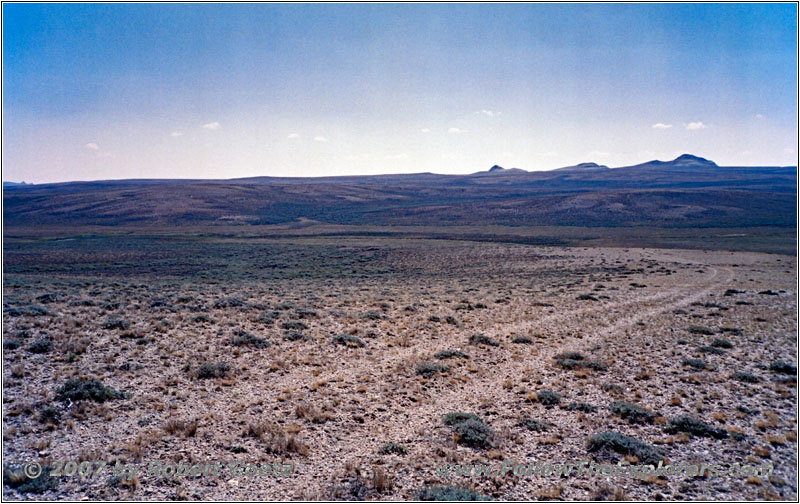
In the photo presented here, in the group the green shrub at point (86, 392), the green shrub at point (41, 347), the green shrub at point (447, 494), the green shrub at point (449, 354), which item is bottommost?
the green shrub at point (449, 354)

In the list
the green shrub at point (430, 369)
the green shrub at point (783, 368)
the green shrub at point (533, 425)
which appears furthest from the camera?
the green shrub at point (783, 368)

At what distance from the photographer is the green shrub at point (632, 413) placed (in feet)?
30.3

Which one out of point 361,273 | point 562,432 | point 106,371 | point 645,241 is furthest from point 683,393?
point 645,241

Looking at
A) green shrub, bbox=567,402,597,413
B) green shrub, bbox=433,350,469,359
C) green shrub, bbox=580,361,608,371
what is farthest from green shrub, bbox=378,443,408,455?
green shrub, bbox=580,361,608,371

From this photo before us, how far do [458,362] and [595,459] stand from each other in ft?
18.0

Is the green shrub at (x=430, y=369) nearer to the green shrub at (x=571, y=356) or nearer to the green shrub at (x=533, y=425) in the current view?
the green shrub at (x=533, y=425)

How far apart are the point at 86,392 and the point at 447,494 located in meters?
7.61

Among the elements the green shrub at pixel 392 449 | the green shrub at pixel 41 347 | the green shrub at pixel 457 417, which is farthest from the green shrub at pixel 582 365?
the green shrub at pixel 41 347

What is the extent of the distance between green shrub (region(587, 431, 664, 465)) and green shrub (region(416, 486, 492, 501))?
269cm

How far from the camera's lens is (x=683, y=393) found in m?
10.6

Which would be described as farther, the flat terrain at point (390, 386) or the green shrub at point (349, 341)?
the green shrub at point (349, 341)

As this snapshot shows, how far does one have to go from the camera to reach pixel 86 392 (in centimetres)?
945

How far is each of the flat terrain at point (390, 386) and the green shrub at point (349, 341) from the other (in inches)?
3.8

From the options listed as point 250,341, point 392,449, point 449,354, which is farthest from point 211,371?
point 449,354
